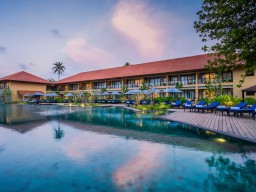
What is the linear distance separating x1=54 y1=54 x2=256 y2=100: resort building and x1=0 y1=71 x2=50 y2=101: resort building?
1607 centimetres

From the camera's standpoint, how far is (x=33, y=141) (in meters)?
7.16

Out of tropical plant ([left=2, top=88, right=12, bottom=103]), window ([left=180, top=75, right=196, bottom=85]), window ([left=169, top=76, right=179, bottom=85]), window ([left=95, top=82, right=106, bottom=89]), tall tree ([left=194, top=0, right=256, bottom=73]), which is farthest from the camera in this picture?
tropical plant ([left=2, top=88, right=12, bottom=103])

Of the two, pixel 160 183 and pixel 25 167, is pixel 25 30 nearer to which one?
pixel 25 167

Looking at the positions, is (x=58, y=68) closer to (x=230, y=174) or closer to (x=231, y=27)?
(x=231, y=27)

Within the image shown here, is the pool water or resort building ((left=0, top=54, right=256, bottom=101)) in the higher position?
resort building ((left=0, top=54, right=256, bottom=101))

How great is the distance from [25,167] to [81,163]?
1463 millimetres

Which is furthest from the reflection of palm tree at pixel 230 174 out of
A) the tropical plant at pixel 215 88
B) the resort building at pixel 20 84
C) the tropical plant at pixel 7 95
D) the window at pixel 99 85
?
the tropical plant at pixel 7 95

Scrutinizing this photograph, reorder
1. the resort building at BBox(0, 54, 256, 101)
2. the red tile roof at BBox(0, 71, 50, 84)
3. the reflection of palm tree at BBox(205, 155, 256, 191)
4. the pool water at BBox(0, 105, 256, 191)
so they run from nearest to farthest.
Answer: the reflection of palm tree at BBox(205, 155, 256, 191) → the pool water at BBox(0, 105, 256, 191) → the resort building at BBox(0, 54, 256, 101) → the red tile roof at BBox(0, 71, 50, 84)

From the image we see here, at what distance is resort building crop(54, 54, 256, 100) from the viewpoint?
26.5 meters

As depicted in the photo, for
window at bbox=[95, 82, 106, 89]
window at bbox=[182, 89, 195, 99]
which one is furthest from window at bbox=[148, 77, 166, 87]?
window at bbox=[95, 82, 106, 89]

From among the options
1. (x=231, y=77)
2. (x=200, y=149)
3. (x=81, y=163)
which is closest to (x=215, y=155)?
(x=200, y=149)

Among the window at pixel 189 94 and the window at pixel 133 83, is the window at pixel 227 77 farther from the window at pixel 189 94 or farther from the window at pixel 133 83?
the window at pixel 133 83

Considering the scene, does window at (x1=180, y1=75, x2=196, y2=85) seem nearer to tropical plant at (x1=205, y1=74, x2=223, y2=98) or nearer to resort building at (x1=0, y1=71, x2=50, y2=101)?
tropical plant at (x1=205, y1=74, x2=223, y2=98)

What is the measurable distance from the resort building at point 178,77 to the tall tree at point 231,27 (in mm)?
21307
